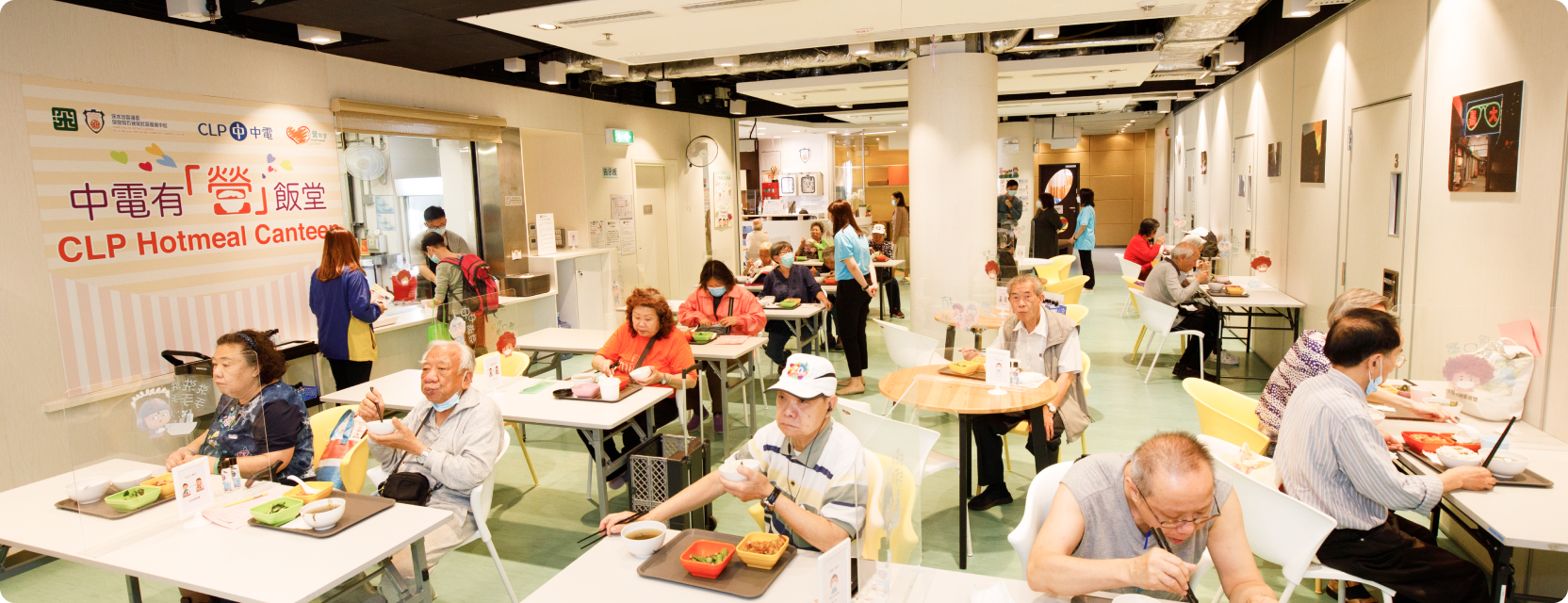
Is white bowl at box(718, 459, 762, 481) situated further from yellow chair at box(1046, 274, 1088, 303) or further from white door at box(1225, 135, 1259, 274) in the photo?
white door at box(1225, 135, 1259, 274)

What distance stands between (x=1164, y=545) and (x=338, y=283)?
559cm

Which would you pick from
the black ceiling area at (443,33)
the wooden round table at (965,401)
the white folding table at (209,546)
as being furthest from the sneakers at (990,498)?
the black ceiling area at (443,33)

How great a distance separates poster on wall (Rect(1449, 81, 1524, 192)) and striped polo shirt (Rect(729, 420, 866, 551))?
3459 mm

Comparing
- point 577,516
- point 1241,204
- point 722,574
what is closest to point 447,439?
point 577,516

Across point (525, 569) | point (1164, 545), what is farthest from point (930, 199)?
point (1164, 545)

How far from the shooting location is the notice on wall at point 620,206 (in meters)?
10.3

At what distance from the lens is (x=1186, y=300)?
23.8 ft

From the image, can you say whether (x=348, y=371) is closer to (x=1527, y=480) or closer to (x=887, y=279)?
(x=1527, y=480)

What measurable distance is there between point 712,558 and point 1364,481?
2.20m

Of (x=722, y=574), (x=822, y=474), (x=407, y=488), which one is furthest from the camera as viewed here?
(x=407, y=488)

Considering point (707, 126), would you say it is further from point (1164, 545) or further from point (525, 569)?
point (1164, 545)

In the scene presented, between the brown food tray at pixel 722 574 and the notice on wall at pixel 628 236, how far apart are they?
27.2 feet

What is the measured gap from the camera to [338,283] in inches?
226

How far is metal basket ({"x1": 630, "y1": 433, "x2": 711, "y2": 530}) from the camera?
3.83 meters
